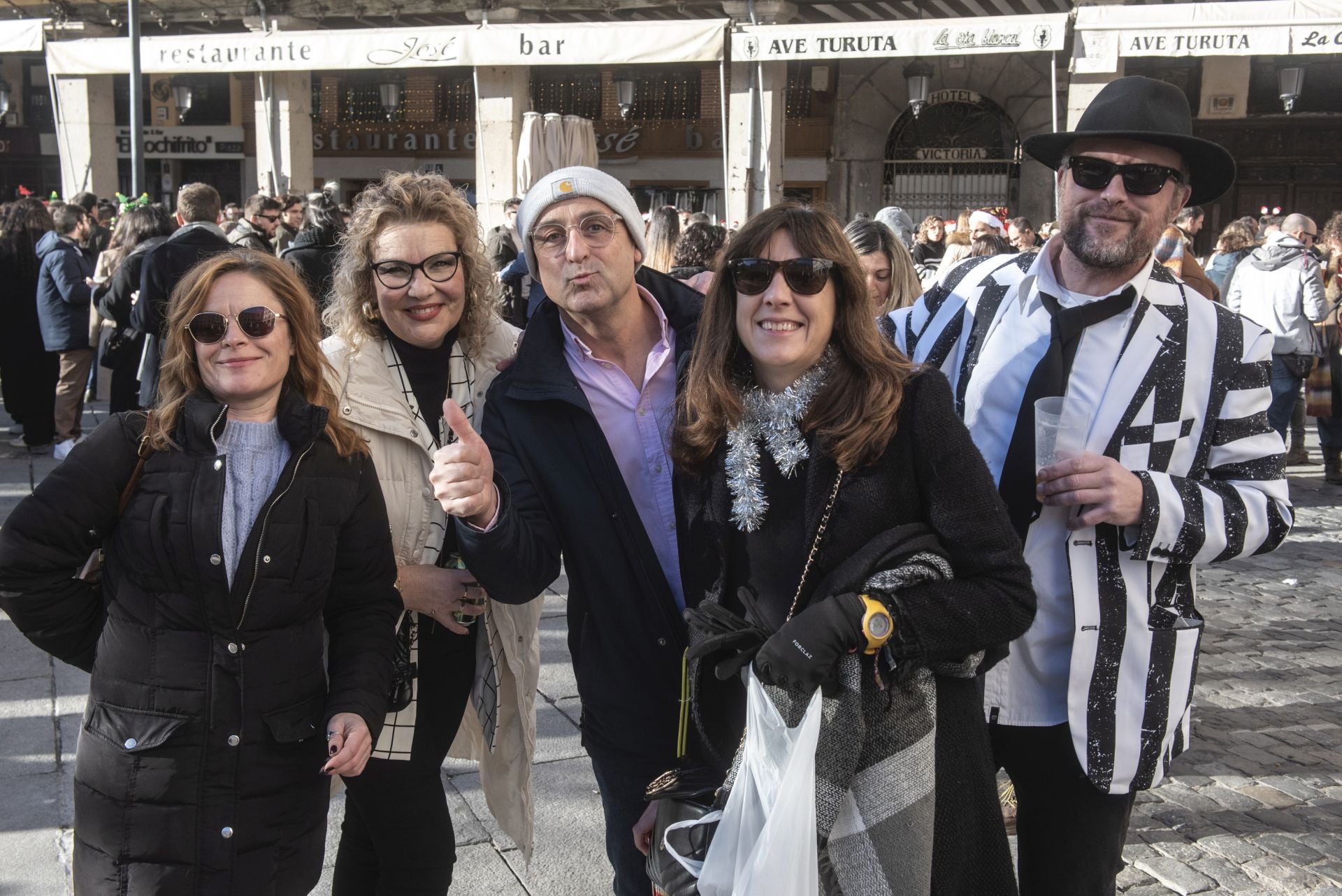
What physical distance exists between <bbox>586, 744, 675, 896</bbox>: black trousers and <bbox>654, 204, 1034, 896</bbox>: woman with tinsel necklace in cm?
37

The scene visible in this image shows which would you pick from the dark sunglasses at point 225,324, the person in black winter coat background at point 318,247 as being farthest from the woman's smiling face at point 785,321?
the person in black winter coat background at point 318,247

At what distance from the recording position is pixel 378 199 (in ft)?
9.37

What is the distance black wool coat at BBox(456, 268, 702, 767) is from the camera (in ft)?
8.30

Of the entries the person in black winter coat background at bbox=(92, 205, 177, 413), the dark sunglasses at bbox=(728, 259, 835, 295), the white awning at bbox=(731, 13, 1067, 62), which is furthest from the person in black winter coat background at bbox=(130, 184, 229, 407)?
the white awning at bbox=(731, 13, 1067, 62)

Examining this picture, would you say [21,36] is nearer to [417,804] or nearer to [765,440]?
[417,804]

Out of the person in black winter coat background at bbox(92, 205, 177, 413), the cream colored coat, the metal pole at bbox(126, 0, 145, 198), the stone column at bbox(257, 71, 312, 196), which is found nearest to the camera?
the cream colored coat

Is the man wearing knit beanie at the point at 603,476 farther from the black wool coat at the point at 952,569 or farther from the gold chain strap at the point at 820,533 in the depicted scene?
the gold chain strap at the point at 820,533

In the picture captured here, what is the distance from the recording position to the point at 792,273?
2.18m

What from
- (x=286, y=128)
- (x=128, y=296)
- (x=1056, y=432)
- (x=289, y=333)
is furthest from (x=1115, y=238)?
(x=286, y=128)

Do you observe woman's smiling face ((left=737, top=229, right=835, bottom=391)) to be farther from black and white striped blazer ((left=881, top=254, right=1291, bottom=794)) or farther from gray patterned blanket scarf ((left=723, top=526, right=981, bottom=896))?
black and white striped blazer ((left=881, top=254, right=1291, bottom=794))

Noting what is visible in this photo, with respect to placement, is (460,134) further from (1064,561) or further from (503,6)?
(1064,561)

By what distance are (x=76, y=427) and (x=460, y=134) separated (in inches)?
553

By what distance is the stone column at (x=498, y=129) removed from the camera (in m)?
16.1

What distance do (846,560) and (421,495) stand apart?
1182mm
